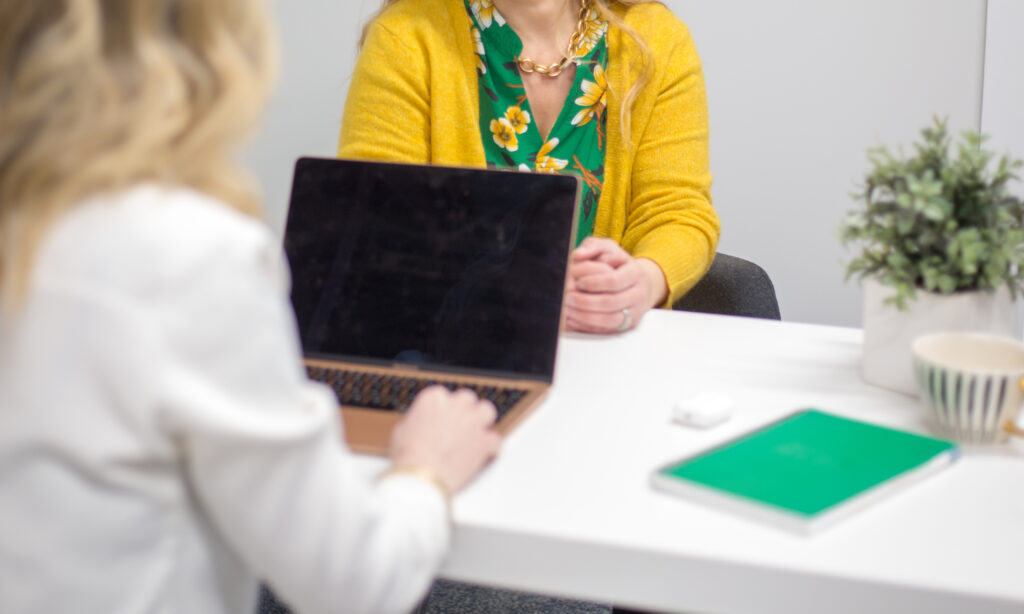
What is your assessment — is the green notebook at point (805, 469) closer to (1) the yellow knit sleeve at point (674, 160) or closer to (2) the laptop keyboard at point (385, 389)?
(2) the laptop keyboard at point (385, 389)

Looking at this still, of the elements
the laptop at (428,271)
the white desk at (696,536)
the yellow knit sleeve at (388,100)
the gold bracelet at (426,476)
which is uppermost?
the yellow knit sleeve at (388,100)

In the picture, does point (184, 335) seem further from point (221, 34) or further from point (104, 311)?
point (221, 34)

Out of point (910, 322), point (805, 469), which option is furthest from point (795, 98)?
point (805, 469)

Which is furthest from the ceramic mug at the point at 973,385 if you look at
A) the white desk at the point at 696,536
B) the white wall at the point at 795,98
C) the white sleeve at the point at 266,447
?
the white wall at the point at 795,98

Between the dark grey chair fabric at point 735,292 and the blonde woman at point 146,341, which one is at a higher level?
the blonde woman at point 146,341

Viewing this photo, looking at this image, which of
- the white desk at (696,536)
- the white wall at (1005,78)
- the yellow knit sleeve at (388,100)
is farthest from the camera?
the white wall at (1005,78)

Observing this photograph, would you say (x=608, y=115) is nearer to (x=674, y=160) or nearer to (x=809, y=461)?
(x=674, y=160)

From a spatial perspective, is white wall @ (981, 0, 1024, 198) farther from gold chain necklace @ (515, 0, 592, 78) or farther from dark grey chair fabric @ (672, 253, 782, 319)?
gold chain necklace @ (515, 0, 592, 78)

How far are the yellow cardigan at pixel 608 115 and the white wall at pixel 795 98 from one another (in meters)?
0.66

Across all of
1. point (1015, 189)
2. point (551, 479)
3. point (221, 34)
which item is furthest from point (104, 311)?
point (1015, 189)

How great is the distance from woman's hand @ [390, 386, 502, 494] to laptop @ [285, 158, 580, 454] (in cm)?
13

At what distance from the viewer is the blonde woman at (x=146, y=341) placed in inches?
20.0

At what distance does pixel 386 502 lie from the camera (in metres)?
0.64

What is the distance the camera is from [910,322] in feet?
2.99
